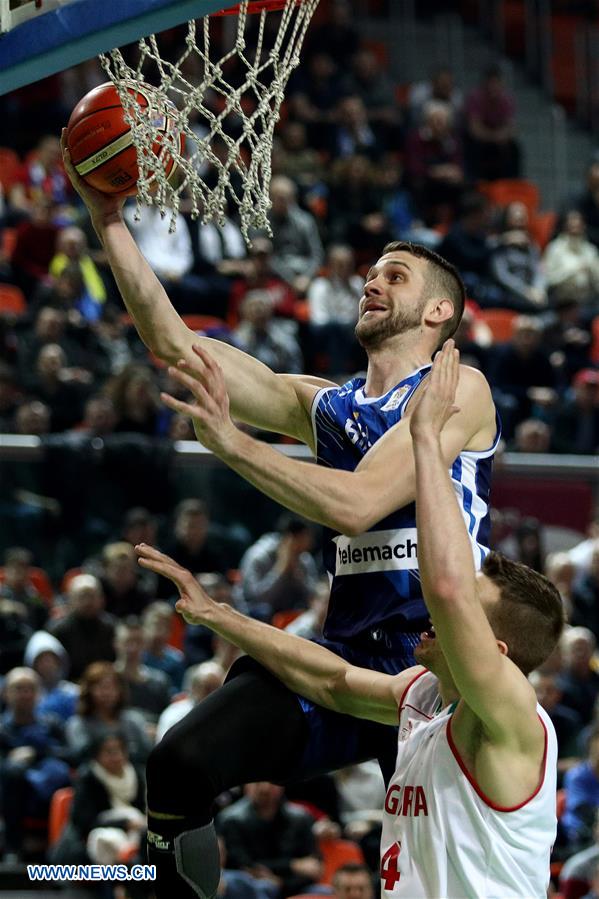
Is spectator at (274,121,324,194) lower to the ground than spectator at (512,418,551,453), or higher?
higher

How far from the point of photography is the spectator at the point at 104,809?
841cm

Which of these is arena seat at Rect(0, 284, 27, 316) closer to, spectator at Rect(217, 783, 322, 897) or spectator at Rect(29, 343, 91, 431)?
spectator at Rect(29, 343, 91, 431)

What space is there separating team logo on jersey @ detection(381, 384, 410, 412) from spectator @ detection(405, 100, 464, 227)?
1153 cm

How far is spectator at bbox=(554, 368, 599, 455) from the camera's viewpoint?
42.1 ft

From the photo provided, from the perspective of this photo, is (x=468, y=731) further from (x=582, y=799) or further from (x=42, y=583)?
(x=42, y=583)

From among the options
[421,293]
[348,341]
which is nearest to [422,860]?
[421,293]

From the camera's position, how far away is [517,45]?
19.6m

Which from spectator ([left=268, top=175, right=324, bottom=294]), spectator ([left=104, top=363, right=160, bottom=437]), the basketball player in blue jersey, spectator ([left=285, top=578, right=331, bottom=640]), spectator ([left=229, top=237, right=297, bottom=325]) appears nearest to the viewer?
the basketball player in blue jersey

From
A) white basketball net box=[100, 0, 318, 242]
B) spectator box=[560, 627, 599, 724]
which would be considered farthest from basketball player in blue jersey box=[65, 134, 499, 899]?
spectator box=[560, 627, 599, 724]

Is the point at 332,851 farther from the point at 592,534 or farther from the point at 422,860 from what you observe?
the point at 422,860

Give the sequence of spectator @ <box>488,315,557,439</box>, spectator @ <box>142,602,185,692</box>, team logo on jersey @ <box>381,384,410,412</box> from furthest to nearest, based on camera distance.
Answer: spectator @ <box>488,315,557,439</box>
spectator @ <box>142,602,185,692</box>
team logo on jersey @ <box>381,384,410,412</box>

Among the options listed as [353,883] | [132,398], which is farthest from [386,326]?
[132,398]

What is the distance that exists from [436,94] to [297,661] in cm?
1361

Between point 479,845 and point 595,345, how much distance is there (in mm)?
11411
